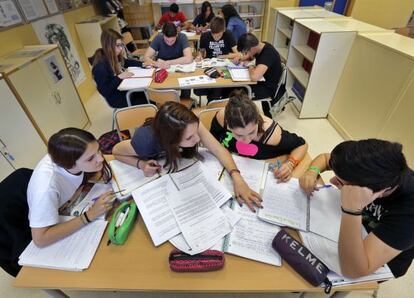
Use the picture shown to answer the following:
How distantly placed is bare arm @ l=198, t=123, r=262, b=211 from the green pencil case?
1.59 feet

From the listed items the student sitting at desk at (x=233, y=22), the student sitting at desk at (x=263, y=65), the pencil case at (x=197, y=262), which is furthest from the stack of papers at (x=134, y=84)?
the student sitting at desk at (x=233, y=22)

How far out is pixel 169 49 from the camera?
3061 mm

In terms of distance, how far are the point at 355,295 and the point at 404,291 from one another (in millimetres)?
337

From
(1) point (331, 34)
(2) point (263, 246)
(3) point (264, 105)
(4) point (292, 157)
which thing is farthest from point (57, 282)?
(1) point (331, 34)

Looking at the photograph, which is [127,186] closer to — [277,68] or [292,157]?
[292,157]

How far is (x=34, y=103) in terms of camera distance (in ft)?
7.38

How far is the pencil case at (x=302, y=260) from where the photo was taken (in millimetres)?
750

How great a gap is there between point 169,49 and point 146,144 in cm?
230

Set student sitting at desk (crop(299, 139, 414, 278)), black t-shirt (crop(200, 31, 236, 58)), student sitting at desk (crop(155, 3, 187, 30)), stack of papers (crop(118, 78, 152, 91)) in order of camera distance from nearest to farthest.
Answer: student sitting at desk (crop(299, 139, 414, 278)) < stack of papers (crop(118, 78, 152, 91)) < black t-shirt (crop(200, 31, 236, 58)) < student sitting at desk (crop(155, 3, 187, 30))

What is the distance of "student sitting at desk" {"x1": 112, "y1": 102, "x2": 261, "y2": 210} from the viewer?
3.65 feet

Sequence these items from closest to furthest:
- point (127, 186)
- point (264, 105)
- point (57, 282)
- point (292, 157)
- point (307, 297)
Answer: point (57, 282), point (127, 186), point (292, 157), point (307, 297), point (264, 105)

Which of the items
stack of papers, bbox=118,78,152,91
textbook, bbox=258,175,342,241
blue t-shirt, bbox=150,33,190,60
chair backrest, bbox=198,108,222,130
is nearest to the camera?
textbook, bbox=258,175,342,241

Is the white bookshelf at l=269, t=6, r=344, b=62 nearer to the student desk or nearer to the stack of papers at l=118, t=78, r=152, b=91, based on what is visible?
the stack of papers at l=118, t=78, r=152, b=91

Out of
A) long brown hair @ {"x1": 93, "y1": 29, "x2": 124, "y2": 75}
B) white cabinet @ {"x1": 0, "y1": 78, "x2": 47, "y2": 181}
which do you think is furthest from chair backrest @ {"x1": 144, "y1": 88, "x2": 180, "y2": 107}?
white cabinet @ {"x1": 0, "y1": 78, "x2": 47, "y2": 181}
